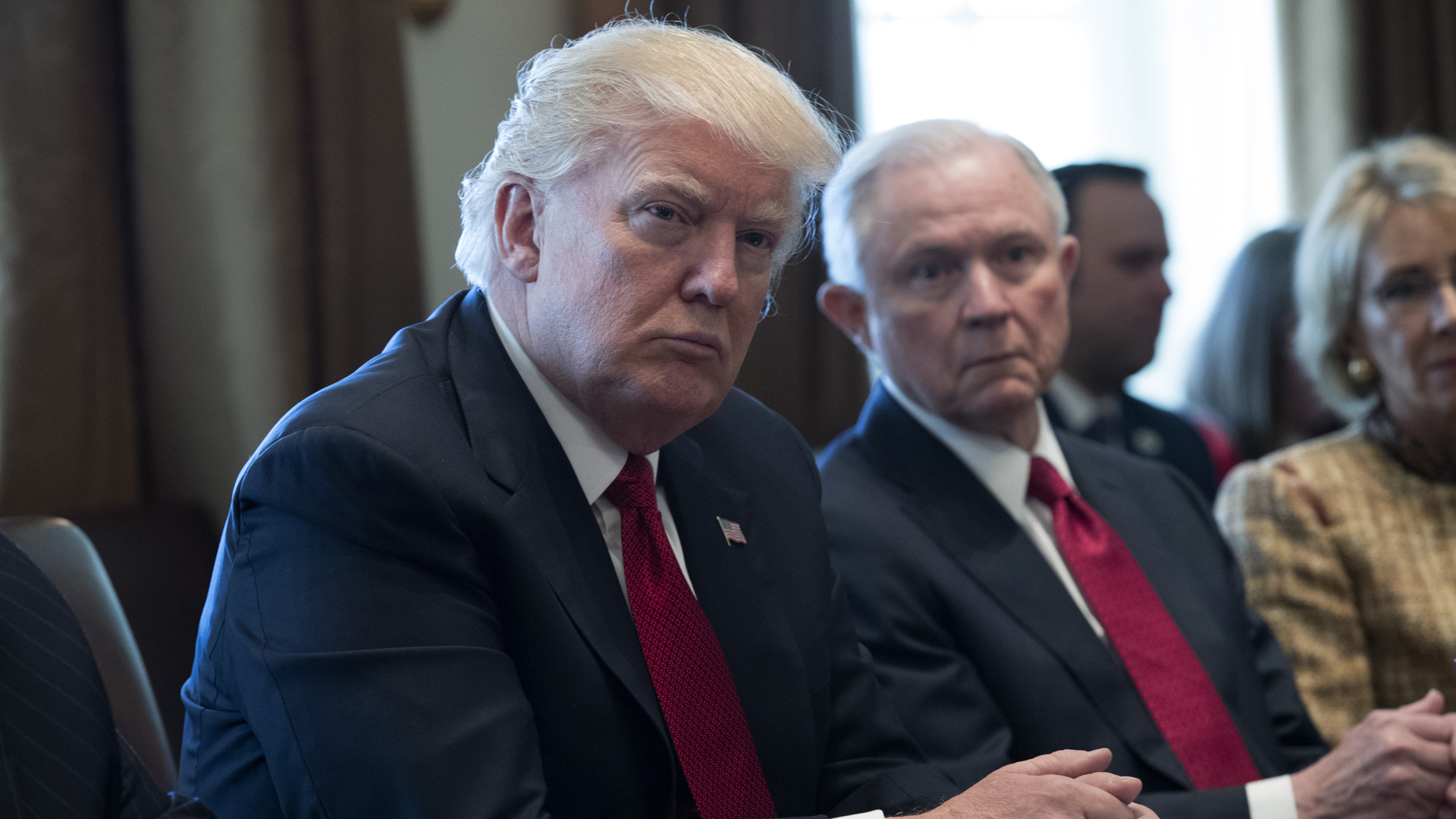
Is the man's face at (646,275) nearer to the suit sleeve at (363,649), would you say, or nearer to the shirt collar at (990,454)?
the suit sleeve at (363,649)

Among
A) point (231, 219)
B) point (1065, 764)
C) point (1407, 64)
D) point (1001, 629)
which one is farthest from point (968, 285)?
point (1407, 64)

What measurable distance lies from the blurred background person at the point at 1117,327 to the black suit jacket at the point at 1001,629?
0.79 m

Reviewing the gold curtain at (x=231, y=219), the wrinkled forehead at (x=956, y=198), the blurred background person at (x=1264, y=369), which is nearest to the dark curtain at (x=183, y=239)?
the gold curtain at (x=231, y=219)

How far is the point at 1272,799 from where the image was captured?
144 cm

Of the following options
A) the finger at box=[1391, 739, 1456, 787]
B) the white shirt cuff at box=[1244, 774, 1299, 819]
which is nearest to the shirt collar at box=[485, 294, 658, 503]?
the white shirt cuff at box=[1244, 774, 1299, 819]

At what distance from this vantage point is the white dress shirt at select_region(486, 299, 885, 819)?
121 cm

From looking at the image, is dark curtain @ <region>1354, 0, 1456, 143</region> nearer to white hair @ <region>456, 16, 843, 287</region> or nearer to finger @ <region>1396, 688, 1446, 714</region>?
finger @ <region>1396, 688, 1446, 714</region>

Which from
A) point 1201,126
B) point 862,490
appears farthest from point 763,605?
point 1201,126

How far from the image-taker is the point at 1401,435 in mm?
2029

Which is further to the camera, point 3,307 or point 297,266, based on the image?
point 297,266

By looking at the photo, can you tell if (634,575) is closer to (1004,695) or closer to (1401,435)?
(1004,695)

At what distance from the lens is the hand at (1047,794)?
44.4 inches

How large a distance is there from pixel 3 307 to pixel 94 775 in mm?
1337

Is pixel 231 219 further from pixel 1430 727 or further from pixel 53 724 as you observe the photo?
pixel 1430 727
